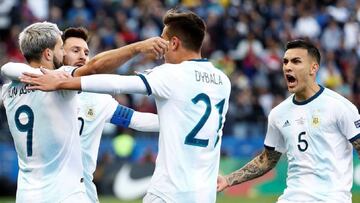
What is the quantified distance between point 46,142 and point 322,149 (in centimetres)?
254

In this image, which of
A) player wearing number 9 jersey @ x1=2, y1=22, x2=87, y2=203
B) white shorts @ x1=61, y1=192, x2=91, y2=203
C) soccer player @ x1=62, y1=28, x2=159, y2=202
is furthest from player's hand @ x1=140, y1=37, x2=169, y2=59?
soccer player @ x1=62, y1=28, x2=159, y2=202

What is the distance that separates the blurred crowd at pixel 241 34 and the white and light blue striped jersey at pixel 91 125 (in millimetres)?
10328

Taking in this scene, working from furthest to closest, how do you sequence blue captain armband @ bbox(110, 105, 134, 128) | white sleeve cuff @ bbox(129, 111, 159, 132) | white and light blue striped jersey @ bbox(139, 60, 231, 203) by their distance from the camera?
blue captain armband @ bbox(110, 105, 134, 128) → white sleeve cuff @ bbox(129, 111, 159, 132) → white and light blue striped jersey @ bbox(139, 60, 231, 203)

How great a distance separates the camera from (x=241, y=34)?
25.2 metres

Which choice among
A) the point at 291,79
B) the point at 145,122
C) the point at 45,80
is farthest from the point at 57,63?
the point at 291,79

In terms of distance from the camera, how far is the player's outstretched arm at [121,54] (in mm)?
8062

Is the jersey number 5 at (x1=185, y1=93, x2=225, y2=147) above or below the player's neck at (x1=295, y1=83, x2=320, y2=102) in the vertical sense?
below

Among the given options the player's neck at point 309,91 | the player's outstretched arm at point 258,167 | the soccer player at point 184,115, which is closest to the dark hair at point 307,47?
the player's neck at point 309,91

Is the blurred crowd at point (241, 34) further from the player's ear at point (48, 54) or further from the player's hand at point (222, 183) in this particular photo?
the player's ear at point (48, 54)

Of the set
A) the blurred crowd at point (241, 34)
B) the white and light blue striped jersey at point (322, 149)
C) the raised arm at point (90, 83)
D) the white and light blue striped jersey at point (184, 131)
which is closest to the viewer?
the raised arm at point (90, 83)

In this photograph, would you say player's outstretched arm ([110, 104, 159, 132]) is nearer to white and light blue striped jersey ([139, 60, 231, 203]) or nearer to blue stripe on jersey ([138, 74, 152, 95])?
white and light blue striped jersey ([139, 60, 231, 203])

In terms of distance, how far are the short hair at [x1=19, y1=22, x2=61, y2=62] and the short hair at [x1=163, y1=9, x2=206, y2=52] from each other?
0.95 m

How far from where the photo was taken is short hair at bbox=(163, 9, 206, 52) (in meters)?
8.37

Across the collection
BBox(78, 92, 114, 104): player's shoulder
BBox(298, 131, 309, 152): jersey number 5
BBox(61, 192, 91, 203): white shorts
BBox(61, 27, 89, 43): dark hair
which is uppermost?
BBox(61, 27, 89, 43): dark hair
